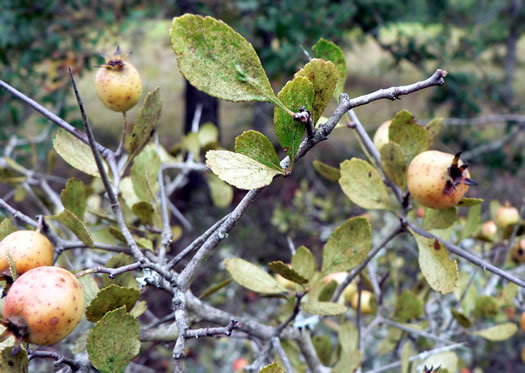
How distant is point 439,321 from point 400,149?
0.76 meters

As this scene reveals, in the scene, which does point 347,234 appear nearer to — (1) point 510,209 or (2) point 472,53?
(1) point 510,209

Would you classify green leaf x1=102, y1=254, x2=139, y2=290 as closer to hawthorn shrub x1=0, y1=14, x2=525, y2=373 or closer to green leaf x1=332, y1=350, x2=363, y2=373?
hawthorn shrub x1=0, y1=14, x2=525, y2=373

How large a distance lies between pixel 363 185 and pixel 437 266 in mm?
148

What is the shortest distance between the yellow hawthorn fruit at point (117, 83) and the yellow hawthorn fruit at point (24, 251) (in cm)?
22

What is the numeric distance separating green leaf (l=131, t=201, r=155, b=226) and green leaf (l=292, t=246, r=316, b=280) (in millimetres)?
235

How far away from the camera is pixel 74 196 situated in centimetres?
64

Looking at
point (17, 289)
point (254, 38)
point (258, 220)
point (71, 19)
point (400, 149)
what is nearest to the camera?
point (17, 289)

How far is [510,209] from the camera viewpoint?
1000 mm

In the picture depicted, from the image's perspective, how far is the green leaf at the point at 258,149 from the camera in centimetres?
44

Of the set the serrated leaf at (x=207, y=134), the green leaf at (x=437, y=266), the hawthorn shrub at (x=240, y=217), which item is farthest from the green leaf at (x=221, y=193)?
the green leaf at (x=437, y=266)

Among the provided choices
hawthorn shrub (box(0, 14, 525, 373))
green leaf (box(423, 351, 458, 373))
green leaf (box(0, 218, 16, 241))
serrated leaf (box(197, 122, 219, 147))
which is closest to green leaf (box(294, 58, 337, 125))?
hawthorn shrub (box(0, 14, 525, 373))

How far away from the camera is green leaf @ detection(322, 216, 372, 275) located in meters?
0.61

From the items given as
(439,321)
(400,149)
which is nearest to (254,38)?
(439,321)

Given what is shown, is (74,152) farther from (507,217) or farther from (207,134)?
(507,217)
